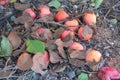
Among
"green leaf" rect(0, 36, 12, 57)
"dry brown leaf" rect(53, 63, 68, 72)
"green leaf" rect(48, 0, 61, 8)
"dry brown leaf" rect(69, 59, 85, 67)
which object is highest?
"green leaf" rect(48, 0, 61, 8)

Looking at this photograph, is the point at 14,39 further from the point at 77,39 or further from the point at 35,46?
the point at 77,39

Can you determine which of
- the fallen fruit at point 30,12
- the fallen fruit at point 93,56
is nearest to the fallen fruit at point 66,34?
the fallen fruit at point 93,56

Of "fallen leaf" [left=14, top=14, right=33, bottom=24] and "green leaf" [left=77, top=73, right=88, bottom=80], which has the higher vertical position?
"fallen leaf" [left=14, top=14, right=33, bottom=24]

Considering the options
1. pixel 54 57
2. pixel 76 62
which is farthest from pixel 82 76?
pixel 54 57

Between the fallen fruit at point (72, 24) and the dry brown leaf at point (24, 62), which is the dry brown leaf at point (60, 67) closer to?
the dry brown leaf at point (24, 62)

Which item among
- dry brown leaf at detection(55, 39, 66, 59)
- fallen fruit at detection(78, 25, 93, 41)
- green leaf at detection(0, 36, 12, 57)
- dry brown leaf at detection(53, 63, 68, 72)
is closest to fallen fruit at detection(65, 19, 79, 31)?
fallen fruit at detection(78, 25, 93, 41)

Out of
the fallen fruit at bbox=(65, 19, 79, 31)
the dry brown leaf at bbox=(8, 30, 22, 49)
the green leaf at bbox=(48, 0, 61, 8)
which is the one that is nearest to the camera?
the dry brown leaf at bbox=(8, 30, 22, 49)

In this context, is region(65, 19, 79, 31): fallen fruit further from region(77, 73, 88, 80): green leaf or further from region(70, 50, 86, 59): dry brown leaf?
region(77, 73, 88, 80): green leaf
